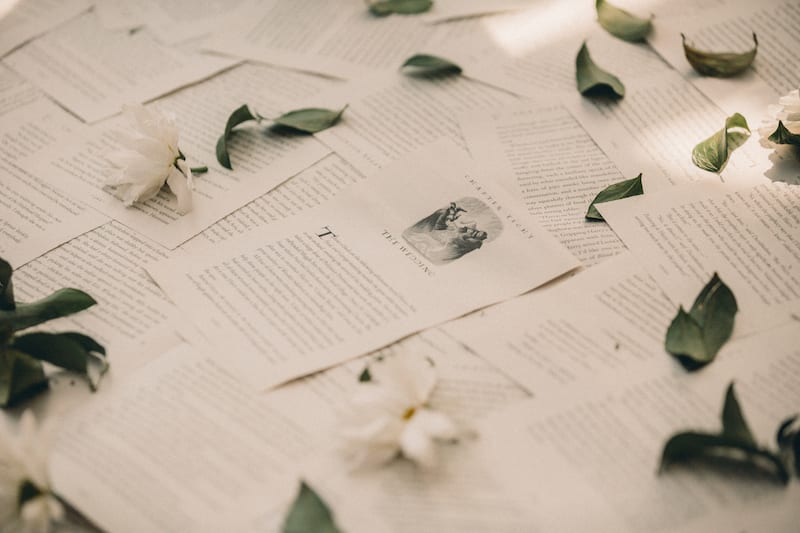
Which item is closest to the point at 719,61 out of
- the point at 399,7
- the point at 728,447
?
the point at 399,7

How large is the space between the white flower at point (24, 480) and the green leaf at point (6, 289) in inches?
6.8

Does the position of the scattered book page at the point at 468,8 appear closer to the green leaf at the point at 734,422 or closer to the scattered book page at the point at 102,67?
the scattered book page at the point at 102,67

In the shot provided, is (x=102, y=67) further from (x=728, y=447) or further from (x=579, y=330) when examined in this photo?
(x=728, y=447)

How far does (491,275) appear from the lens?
75cm

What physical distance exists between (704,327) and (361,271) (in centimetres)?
35

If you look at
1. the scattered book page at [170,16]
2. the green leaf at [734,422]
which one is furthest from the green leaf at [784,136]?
the scattered book page at [170,16]

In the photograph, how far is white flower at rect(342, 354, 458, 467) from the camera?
58cm

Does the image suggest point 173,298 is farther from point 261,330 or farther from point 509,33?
point 509,33

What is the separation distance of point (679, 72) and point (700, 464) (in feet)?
1.89

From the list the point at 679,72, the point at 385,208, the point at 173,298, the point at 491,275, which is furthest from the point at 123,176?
the point at 679,72

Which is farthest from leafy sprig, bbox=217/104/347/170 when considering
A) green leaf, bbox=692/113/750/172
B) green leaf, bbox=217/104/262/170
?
green leaf, bbox=692/113/750/172

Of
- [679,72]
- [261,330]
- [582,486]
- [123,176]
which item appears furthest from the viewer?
[679,72]

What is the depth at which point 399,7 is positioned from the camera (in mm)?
1093

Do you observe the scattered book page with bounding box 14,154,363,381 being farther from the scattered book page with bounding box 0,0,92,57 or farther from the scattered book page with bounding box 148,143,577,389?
the scattered book page with bounding box 0,0,92,57
